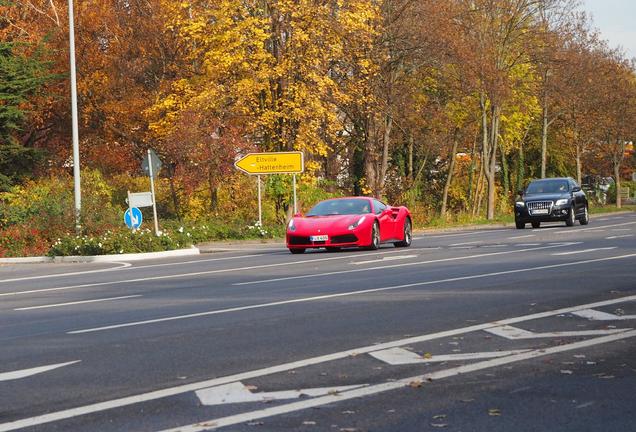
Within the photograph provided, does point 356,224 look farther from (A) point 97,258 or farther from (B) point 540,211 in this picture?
(B) point 540,211

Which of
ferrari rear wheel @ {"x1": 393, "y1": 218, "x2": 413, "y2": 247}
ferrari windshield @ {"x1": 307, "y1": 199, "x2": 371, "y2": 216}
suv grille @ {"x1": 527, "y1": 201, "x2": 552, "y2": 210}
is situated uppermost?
ferrari windshield @ {"x1": 307, "y1": 199, "x2": 371, "y2": 216}

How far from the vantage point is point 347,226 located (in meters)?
28.0

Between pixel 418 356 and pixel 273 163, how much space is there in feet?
106

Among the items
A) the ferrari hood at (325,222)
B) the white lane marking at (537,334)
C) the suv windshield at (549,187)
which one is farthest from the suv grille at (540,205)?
the white lane marking at (537,334)

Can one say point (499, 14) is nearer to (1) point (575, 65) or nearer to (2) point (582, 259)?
(1) point (575, 65)

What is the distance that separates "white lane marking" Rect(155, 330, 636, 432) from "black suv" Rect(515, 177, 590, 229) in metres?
32.1

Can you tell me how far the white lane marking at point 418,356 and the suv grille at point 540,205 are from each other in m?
33.0

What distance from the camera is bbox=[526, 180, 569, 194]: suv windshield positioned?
43281mm

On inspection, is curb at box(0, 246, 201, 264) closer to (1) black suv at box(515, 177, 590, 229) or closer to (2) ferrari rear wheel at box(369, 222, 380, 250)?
(2) ferrari rear wheel at box(369, 222, 380, 250)

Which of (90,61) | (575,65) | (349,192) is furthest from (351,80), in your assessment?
(575,65)

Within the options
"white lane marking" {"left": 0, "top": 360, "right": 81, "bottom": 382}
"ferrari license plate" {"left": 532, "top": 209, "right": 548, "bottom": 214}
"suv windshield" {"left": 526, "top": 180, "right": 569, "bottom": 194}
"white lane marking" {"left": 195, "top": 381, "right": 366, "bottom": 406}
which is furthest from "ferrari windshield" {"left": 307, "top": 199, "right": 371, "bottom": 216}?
"white lane marking" {"left": 195, "top": 381, "right": 366, "bottom": 406}

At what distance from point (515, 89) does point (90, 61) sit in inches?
865

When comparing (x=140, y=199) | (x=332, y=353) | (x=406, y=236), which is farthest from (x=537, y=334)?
(x=140, y=199)

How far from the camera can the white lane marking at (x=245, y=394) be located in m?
7.67
